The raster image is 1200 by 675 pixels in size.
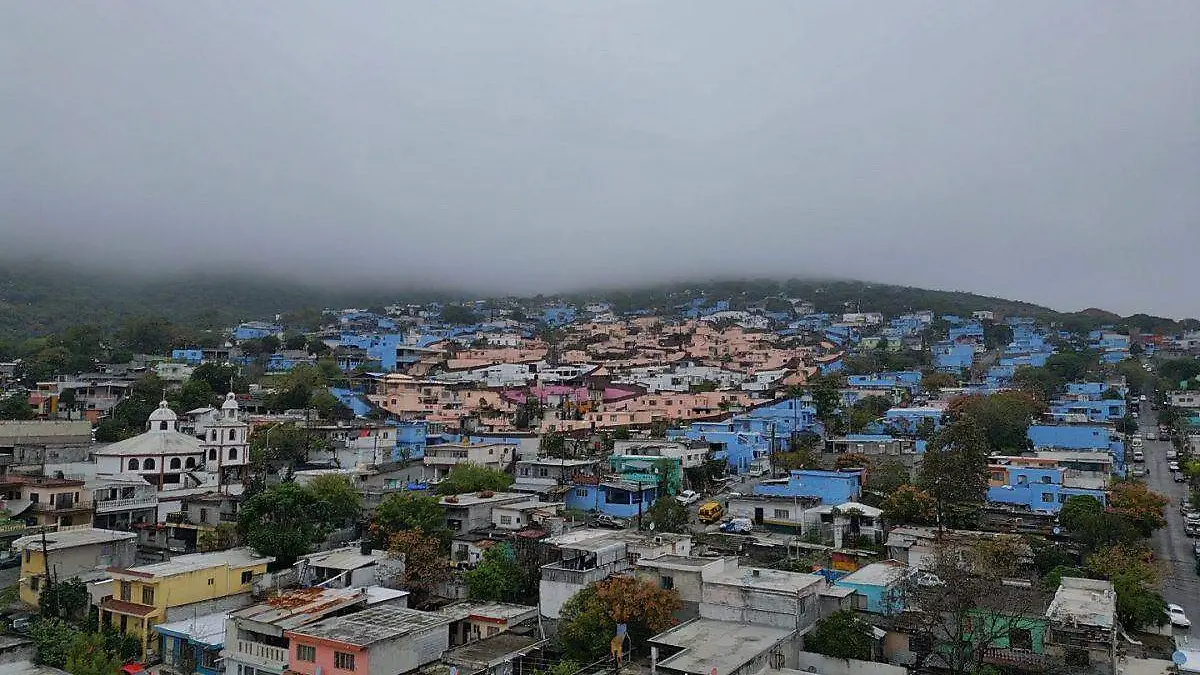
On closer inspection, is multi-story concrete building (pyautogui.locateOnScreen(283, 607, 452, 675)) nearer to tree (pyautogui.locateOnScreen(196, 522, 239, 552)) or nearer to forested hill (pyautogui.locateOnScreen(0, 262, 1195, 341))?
tree (pyautogui.locateOnScreen(196, 522, 239, 552))

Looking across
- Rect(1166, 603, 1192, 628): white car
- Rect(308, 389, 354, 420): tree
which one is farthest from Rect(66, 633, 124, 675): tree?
Rect(308, 389, 354, 420): tree

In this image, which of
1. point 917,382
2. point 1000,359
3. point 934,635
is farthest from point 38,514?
point 1000,359

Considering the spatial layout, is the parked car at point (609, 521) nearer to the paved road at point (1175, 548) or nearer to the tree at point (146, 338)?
the paved road at point (1175, 548)

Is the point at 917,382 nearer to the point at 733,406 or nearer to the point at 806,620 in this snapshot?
the point at 733,406


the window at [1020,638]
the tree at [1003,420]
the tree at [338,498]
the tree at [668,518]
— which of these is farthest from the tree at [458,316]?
the window at [1020,638]

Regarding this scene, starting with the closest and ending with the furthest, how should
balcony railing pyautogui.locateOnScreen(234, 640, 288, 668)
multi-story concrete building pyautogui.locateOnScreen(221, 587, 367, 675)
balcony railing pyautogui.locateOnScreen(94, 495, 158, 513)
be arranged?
balcony railing pyautogui.locateOnScreen(234, 640, 288, 668) → multi-story concrete building pyautogui.locateOnScreen(221, 587, 367, 675) → balcony railing pyautogui.locateOnScreen(94, 495, 158, 513)

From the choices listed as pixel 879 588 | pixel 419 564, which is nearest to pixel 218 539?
pixel 419 564

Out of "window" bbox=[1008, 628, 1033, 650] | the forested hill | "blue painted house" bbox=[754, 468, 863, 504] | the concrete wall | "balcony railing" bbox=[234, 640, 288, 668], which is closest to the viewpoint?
the concrete wall
